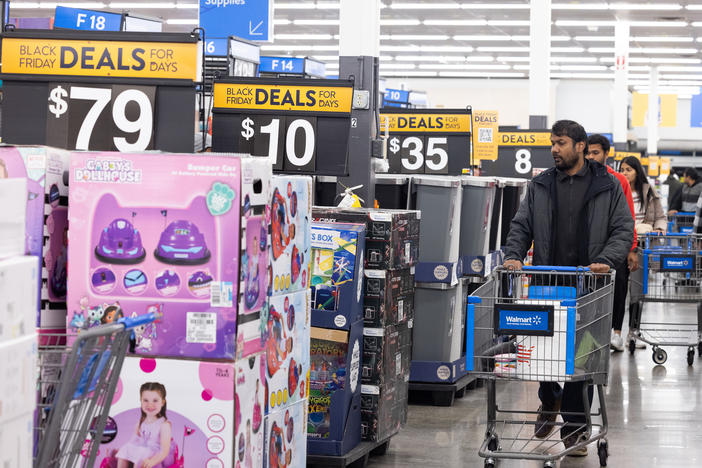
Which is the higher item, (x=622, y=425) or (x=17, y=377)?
(x=17, y=377)

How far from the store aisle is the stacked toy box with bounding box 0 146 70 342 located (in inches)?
97.1

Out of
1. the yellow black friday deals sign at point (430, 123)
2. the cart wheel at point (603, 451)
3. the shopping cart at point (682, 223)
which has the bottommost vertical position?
the cart wheel at point (603, 451)

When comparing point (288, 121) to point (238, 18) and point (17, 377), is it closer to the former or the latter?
point (17, 377)

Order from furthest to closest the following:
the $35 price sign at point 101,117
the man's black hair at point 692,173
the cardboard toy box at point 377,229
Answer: the man's black hair at point 692,173
the cardboard toy box at point 377,229
the $35 price sign at point 101,117

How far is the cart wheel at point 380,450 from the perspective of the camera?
18.5 ft

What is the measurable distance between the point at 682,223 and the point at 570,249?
1179cm

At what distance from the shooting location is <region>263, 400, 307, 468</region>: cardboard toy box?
3861 mm

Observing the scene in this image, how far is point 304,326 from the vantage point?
14.1 ft

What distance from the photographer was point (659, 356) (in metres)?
8.96

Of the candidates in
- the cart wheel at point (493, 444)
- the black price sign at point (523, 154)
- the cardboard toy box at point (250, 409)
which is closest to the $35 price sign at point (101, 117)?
the cardboard toy box at point (250, 409)

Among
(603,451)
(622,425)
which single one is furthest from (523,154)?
(603,451)

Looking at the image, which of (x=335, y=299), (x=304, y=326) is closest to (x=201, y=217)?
(x=304, y=326)

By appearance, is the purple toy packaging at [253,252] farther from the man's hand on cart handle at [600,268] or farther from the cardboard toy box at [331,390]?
the man's hand on cart handle at [600,268]

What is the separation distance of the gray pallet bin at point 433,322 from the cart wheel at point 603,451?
1814mm
